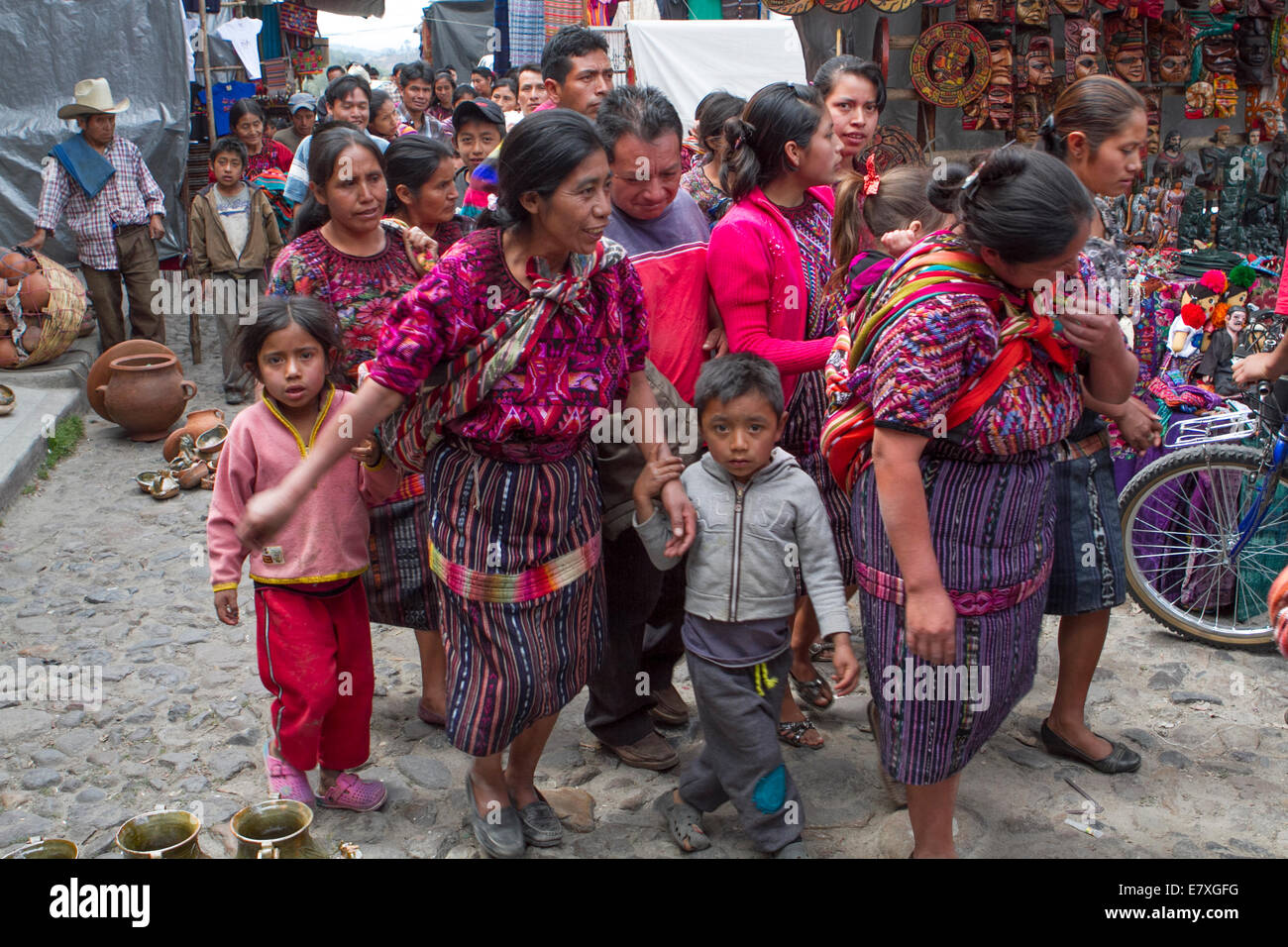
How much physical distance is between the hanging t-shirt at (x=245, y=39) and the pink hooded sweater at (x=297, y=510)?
462 inches

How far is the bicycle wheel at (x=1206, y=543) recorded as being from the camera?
180 inches

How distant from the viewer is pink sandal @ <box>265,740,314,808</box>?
332 centimetres

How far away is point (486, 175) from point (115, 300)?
5708 mm

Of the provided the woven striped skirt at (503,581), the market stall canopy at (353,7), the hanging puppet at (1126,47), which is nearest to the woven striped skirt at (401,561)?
the woven striped skirt at (503,581)

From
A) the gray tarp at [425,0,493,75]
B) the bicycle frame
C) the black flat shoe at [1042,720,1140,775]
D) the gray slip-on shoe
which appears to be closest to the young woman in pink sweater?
the black flat shoe at [1042,720,1140,775]

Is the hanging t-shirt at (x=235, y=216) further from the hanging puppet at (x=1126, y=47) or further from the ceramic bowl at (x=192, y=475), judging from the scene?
the hanging puppet at (x=1126, y=47)

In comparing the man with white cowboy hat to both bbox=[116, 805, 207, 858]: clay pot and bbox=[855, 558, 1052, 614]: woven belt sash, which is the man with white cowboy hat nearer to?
bbox=[116, 805, 207, 858]: clay pot

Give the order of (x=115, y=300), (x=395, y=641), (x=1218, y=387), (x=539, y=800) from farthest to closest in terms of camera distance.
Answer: (x=115, y=300) < (x=1218, y=387) < (x=395, y=641) < (x=539, y=800)

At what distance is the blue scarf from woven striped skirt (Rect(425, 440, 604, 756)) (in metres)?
7.10

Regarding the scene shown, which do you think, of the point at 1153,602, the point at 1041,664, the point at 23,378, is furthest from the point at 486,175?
the point at 23,378

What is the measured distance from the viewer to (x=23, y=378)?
8250 mm

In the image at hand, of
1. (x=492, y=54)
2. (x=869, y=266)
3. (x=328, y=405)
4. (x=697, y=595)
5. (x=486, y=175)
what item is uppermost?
(x=492, y=54)
